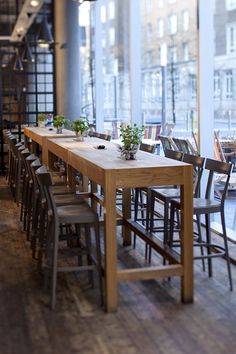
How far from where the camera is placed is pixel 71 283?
4473 mm

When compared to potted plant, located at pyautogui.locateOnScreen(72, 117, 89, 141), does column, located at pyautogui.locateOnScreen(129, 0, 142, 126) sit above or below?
above

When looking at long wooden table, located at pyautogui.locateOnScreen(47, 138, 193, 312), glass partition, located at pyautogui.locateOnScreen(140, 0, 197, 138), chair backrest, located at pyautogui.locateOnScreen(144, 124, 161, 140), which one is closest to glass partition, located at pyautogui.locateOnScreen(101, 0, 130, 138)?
glass partition, located at pyautogui.locateOnScreen(140, 0, 197, 138)

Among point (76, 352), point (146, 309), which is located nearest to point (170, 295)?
point (146, 309)

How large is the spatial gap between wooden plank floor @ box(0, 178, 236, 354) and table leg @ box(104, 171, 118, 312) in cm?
13

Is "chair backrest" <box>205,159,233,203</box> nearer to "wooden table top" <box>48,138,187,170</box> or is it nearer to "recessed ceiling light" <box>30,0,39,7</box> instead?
"wooden table top" <box>48,138,187,170</box>

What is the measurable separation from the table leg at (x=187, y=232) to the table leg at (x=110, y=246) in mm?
501

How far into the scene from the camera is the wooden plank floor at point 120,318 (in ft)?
10.9

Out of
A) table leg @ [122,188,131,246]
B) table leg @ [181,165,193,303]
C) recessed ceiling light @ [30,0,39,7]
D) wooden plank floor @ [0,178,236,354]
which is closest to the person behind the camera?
wooden plank floor @ [0,178,236,354]

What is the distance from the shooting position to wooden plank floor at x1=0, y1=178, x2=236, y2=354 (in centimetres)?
333

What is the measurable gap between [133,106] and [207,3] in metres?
2.62

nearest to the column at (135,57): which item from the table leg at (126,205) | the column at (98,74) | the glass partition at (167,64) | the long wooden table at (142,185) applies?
the glass partition at (167,64)

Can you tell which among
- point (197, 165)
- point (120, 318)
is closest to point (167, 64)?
point (197, 165)

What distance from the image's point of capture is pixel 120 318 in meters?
3.75

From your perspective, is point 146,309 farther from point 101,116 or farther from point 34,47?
point 34,47
